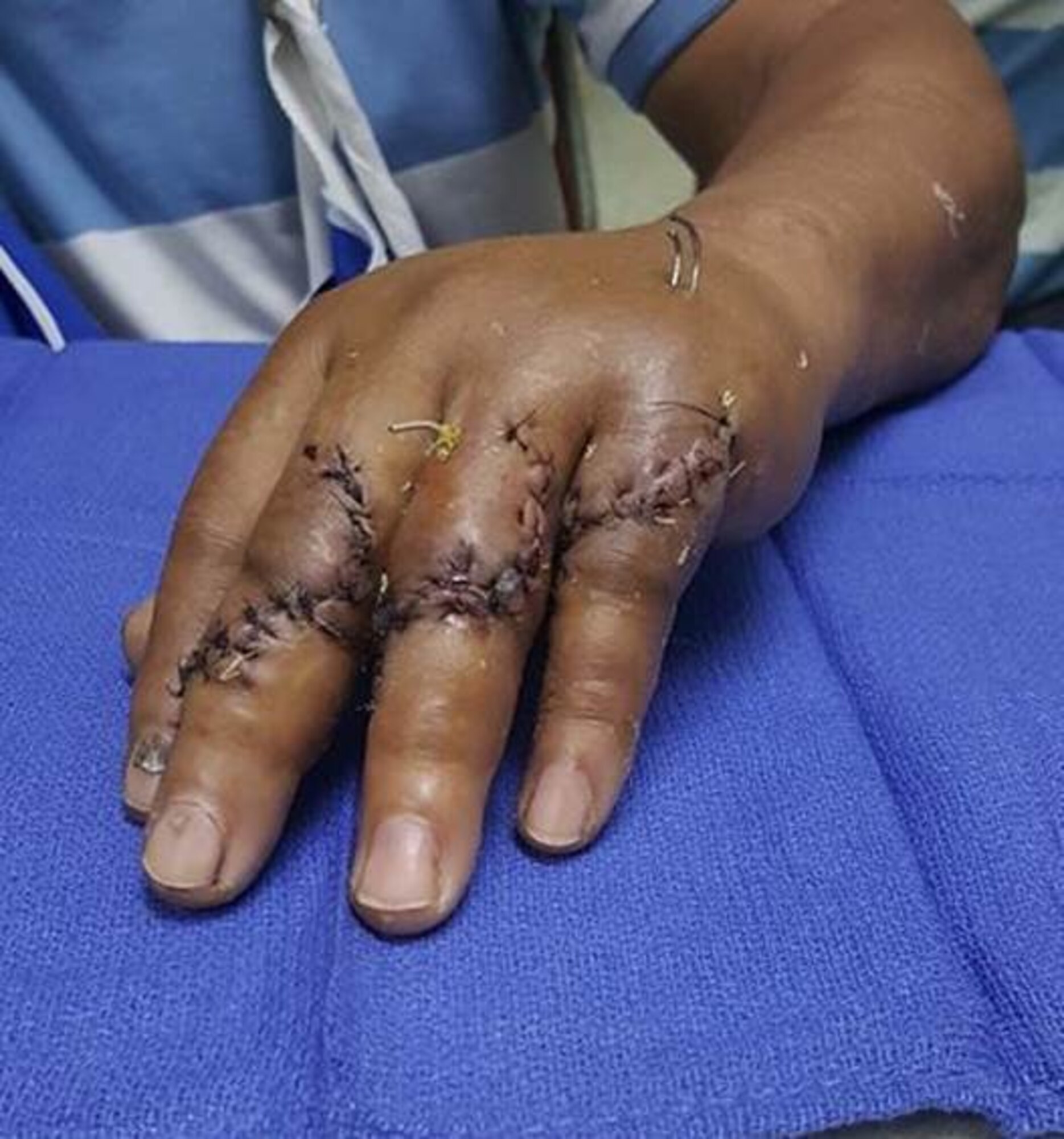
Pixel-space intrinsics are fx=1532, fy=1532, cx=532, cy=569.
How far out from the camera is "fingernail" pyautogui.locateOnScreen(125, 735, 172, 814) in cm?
46

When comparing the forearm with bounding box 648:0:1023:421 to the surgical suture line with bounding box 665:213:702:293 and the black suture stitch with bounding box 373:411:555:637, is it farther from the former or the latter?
the black suture stitch with bounding box 373:411:555:637

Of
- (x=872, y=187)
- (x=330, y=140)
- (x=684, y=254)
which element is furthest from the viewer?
(x=330, y=140)

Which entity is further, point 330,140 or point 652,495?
point 330,140

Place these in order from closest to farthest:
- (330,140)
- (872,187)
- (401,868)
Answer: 1. (401,868)
2. (872,187)
3. (330,140)

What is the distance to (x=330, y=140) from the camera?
851 millimetres

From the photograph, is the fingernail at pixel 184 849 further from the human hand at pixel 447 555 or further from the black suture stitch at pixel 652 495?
the black suture stitch at pixel 652 495

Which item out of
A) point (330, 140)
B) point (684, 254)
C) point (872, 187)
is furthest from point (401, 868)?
point (330, 140)

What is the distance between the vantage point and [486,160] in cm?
97

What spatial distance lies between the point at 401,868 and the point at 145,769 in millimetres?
95

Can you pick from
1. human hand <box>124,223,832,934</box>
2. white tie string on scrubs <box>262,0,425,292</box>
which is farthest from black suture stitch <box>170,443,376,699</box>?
white tie string on scrubs <box>262,0,425,292</box>

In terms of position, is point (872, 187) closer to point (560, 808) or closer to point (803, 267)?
point (803, 267)

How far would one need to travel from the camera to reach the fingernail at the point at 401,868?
418 millimetres

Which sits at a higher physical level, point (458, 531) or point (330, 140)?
point (458, 531)

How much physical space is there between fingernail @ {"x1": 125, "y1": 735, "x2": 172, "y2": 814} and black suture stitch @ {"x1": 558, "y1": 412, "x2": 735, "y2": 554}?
0.14 m
